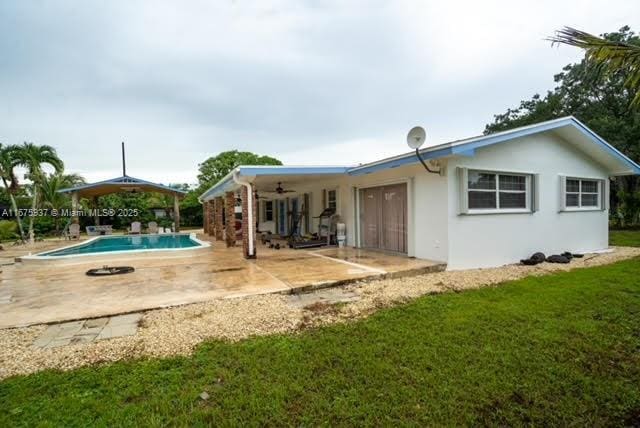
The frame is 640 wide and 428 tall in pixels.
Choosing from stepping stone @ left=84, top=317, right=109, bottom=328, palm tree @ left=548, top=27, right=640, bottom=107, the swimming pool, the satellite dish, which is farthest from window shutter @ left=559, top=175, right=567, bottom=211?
the swimming pool

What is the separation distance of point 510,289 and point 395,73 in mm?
10013

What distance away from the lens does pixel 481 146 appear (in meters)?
7.42

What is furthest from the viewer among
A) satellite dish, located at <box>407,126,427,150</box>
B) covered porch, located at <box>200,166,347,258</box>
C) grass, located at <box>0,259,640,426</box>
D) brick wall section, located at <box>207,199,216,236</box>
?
brick wall section, located at <box>207,199,216,236</box>

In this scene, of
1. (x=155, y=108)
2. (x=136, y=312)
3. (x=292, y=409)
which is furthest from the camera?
(x=155, y=108)

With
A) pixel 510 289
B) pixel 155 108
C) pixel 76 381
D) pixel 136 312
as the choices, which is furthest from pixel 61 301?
pixel 155 108

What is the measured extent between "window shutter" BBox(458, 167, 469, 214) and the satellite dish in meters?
1.25

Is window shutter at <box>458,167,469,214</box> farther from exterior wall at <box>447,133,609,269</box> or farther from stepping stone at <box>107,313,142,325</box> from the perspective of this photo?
stepping stone at <box>107,313,142,325</box>

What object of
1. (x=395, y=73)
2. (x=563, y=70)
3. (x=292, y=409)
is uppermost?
(x=563, y=70)

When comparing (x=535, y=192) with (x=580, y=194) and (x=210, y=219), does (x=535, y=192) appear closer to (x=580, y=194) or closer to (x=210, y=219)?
(x=580, y=194)

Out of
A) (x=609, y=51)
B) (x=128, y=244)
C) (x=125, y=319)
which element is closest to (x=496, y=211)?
(x=609, y=51)

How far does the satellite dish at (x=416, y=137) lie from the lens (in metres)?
7.32

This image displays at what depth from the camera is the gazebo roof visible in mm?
16875

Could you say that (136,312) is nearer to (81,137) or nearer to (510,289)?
(510,289)

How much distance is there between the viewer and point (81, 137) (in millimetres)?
17859
